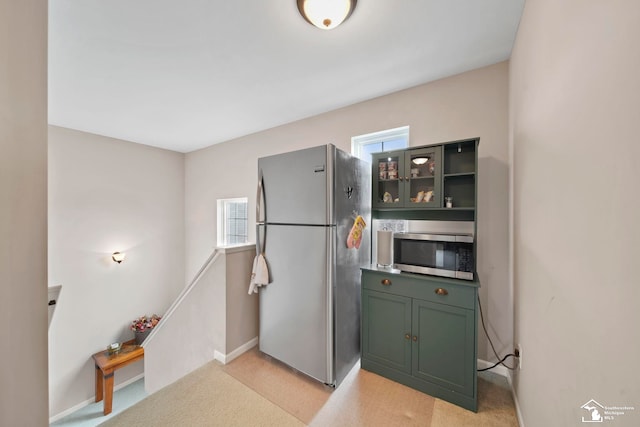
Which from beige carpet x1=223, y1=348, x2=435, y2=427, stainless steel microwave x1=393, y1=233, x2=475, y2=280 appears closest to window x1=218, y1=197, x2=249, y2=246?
beige carpet x1=223, y1=348, x2=435, y2=427

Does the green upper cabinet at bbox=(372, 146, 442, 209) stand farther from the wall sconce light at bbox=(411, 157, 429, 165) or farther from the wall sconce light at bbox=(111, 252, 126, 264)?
the wall sconce light at bbox=(111, 252, 126, 264)

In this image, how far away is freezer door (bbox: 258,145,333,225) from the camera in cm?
180

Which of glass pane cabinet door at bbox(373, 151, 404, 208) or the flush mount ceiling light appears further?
glass pane cabinet door at bbox(373, 151, 404, 208)

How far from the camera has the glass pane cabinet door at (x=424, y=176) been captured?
1.87m

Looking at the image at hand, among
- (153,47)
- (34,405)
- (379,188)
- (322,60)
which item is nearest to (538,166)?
(379,188)

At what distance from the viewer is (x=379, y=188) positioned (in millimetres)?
2246

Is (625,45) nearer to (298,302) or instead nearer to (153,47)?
(298,302)

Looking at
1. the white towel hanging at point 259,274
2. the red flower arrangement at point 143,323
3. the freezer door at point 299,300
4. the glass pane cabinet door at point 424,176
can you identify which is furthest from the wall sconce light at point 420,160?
the red flower arrangement at point 143,323

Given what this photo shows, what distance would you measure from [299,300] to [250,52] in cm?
203

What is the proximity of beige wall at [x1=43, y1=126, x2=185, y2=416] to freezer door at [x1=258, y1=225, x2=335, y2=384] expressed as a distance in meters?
3.23

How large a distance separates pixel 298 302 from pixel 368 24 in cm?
210

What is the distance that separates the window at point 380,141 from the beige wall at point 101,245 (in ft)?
12.8

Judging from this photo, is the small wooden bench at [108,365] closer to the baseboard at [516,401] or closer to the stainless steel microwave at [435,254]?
the stainless steel microwave at [435,254]

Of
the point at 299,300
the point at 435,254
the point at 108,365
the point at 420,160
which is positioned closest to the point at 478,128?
the point at 420,160
